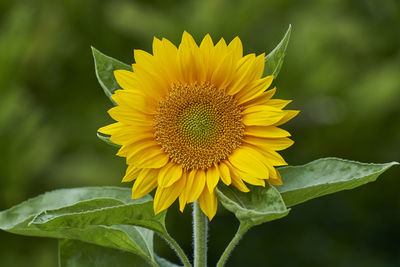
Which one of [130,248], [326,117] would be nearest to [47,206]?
[130,248]

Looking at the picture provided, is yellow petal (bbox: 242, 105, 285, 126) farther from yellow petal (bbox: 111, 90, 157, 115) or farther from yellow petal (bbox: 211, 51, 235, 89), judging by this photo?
yellow petal (bbox: 111, 90, 157, 115)

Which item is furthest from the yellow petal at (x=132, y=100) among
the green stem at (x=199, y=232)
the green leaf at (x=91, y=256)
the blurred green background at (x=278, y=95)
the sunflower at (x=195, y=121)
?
the blurred green background at (x=278, y=95)

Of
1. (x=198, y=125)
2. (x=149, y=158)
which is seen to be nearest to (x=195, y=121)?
(x=198, y=125)

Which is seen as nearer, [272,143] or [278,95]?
[272,143]

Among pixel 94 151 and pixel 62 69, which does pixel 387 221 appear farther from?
pixel 62 69

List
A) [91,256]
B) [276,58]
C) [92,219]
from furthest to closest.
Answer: [91,256]
[276,58]
[92,219]

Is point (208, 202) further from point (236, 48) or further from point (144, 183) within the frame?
point (236, 48)

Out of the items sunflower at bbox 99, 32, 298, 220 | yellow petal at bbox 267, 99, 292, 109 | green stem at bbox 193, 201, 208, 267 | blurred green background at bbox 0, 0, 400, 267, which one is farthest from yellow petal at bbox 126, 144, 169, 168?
blurred green background at bbox 0, 0, 400, 267
